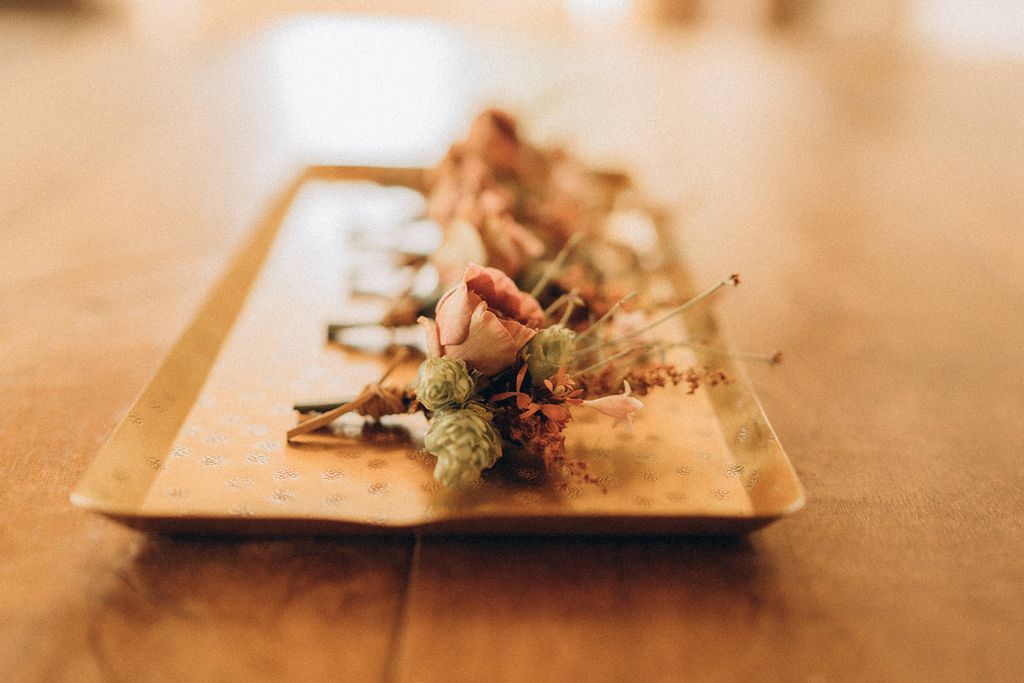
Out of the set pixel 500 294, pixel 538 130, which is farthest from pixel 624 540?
pixel 538 130

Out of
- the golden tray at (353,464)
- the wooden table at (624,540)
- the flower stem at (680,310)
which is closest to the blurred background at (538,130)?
the wooden table at (624,540)

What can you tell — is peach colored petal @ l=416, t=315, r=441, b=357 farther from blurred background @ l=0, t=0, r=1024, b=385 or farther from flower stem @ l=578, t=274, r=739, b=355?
blurred background @ l=0, t=0, r=1024, b=385

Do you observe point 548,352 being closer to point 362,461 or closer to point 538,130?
point 362,461

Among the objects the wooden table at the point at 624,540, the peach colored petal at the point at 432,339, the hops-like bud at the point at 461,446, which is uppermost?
the peach colored petal at the point at 432,339

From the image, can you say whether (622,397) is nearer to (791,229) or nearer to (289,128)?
(791,229)

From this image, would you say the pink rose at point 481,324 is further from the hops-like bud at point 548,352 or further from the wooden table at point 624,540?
the wooden table at point 624,540

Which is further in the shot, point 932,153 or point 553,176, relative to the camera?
point 932,153

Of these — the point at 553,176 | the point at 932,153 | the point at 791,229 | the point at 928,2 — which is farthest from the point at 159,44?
the point at 928,2

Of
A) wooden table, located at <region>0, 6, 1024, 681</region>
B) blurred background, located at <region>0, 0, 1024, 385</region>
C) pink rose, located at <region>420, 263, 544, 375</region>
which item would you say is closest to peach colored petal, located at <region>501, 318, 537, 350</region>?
pink rose, located at <region>420, 263, 544, 375</region>
